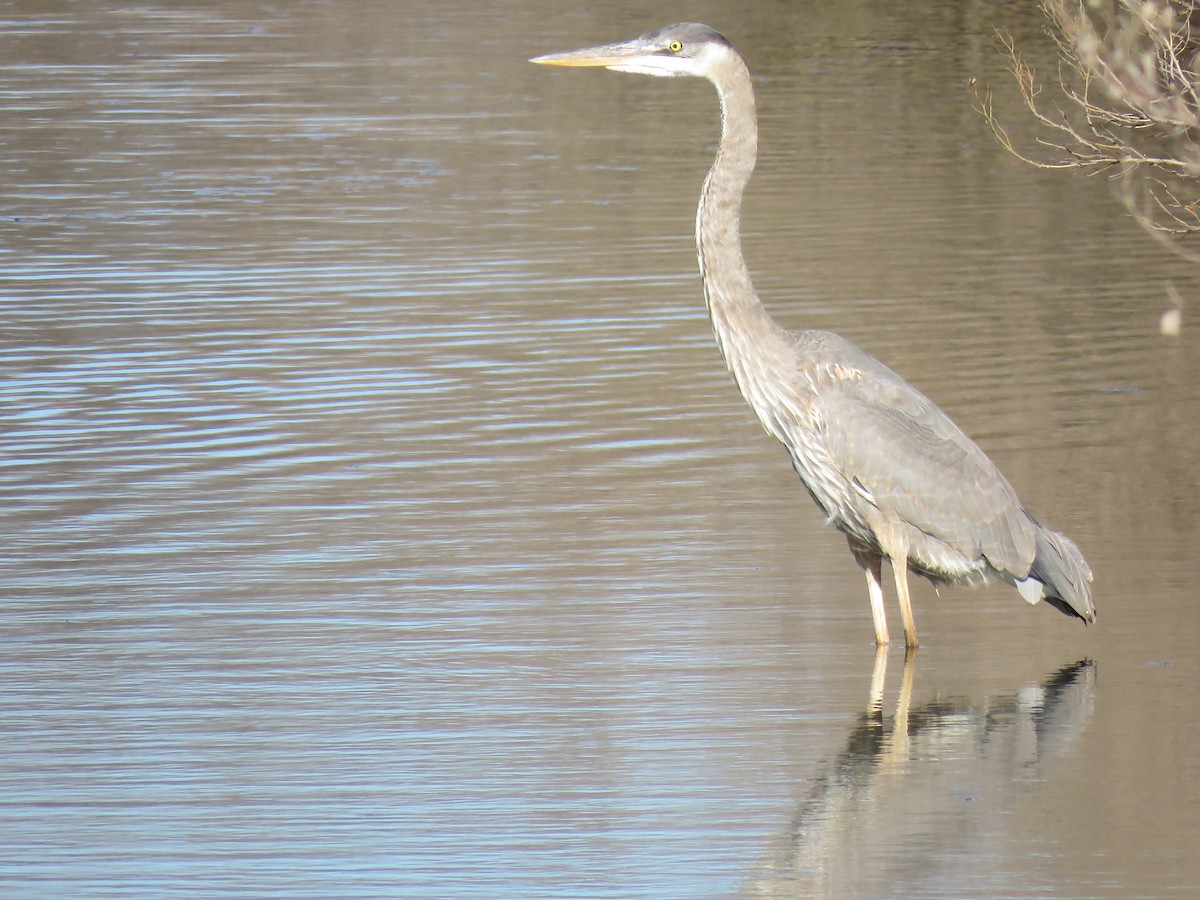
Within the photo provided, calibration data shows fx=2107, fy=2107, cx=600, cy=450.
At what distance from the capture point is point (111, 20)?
3288 centimetres

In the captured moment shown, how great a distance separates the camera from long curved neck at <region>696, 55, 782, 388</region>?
7.61 meters

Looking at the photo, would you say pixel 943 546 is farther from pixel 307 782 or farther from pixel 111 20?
pixel 111 20

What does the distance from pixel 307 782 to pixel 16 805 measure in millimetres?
837

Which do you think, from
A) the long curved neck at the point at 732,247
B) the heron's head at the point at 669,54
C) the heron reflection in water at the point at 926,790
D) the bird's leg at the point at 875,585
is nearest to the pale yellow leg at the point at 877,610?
the bird's leg at the point at 875,585

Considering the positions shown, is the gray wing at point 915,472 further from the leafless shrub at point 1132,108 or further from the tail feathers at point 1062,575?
the leafless shrub at point 1132,108

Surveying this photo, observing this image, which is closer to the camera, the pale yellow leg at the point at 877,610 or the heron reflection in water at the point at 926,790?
the heron reflection in water at the point at 926,790

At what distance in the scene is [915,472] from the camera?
292 inches

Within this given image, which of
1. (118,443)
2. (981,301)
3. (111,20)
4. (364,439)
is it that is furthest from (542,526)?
(111,20)

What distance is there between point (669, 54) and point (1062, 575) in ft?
7.90

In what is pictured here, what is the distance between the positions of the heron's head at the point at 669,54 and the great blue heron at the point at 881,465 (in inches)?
8.2

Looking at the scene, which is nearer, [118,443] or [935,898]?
[935,898]

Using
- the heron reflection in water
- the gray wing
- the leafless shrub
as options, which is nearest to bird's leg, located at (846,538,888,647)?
the heron reflection in water

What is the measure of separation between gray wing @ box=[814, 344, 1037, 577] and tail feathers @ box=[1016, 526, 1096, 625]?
0.05 m

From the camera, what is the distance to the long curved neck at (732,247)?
761 cm
